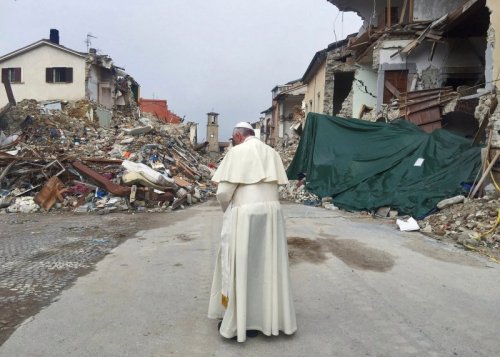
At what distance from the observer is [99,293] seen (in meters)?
4.59

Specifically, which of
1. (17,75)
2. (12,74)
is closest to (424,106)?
(17,75)

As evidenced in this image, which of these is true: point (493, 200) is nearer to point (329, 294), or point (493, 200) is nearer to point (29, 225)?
point (329, 294)

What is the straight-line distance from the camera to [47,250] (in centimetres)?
677

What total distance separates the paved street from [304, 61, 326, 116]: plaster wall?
1863 centimetres

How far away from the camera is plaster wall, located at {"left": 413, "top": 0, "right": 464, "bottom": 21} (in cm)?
1617

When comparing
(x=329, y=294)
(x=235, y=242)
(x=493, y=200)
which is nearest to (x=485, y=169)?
(x=493, y=200)

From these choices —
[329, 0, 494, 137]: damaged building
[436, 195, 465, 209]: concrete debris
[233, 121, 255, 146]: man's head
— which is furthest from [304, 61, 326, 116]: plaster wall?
[233, 121, 255, 146]: man's head

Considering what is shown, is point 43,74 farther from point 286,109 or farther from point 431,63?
point 431,63

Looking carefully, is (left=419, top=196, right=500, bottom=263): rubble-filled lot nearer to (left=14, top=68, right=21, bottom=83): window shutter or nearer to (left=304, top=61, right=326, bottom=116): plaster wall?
(left=304, top=61, right=326, bottom=116): plaster wall

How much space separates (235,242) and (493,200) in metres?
7.51

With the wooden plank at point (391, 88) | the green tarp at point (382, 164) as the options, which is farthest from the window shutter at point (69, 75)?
the wooden plank at point (391, 88)

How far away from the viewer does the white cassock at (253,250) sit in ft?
10.9

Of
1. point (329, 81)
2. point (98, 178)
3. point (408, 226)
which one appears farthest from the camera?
point (329, 81)

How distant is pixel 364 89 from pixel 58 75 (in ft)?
72.8
